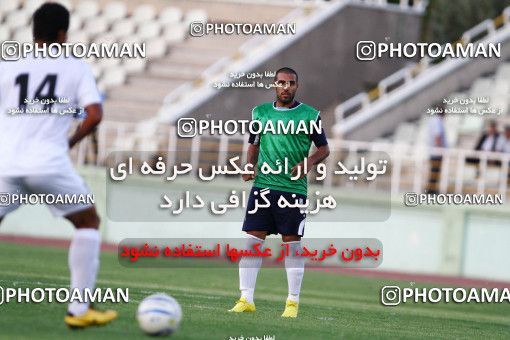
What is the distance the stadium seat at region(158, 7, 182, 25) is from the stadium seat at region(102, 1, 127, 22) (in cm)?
107

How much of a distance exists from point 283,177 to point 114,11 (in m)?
22.1

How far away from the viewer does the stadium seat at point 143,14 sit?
3225 cm

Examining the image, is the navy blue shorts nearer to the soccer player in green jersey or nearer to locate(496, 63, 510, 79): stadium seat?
the soccer player in green jersey

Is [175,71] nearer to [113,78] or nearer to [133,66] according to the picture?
[133,66]

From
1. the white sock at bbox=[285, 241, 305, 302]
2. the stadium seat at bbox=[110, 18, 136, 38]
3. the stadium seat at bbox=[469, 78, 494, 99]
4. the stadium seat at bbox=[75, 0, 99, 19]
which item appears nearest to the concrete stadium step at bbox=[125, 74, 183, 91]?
the stadium seat at bbox=[110, 18, 136, 38]

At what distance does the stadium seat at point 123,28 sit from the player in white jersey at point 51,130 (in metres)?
23.2

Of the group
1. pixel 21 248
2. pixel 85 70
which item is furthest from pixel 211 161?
pixel 85 70

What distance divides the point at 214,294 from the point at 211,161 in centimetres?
879

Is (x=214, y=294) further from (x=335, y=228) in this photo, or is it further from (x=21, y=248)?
(x=335, y=228)

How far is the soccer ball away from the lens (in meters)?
8.77

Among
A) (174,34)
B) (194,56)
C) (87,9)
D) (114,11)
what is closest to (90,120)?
(194,56)

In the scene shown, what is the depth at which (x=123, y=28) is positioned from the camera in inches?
1261

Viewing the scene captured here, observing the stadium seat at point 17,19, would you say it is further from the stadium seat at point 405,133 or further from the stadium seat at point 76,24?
the stadium seat at point 405,133

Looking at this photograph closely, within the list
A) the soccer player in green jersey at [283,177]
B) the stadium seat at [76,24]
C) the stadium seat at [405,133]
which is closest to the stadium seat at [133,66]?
the stadium seat at [76,24]
